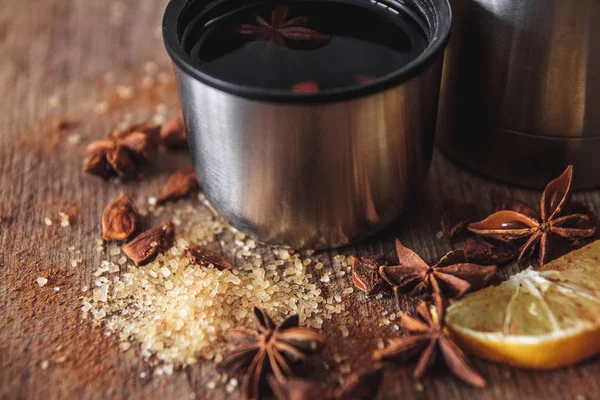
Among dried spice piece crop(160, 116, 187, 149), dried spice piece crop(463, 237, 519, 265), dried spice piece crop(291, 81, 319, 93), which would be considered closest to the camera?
dried spice piece crop(291, 81, 319, 93)

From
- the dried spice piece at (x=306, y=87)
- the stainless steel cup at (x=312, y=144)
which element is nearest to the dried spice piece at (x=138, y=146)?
the stainless steel cup at (x=312, y=144)

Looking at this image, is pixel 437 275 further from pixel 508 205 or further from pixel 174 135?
pixel 174 135

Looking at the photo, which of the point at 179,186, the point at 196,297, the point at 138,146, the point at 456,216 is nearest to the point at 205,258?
the point at 196,297

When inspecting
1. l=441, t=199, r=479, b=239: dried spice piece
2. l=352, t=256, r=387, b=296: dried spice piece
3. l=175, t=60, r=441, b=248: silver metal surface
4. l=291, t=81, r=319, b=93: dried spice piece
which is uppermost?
l=291, t=81, r=319, b=93: dried spice piece

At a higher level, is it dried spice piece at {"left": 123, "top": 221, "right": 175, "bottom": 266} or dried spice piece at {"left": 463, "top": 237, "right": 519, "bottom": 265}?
dried spice piece at {"left": 463, "top": 237, "right": 519, "bottom": 265}

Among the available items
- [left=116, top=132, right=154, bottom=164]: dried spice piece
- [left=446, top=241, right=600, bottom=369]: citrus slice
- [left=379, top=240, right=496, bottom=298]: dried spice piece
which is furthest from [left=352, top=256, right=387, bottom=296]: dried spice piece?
[left=116, top=132, right=154, bottom=164]: dried spice piece

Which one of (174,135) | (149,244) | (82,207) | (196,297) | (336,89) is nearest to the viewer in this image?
(336,89)

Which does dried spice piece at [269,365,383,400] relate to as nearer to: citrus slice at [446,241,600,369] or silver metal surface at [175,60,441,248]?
citrus slice at [446,241,600,369]

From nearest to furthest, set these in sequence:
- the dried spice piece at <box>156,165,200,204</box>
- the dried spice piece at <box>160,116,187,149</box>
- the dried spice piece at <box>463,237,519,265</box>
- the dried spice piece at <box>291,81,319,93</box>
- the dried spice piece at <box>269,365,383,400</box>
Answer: the dried spice piece at <box>269,365,383,400</box> → the dried spice piece at <box>291,81,319,93</box> → the dried spice piece at <box>463,237,519,265</box> → the dried spice piece at <box>156,165,200,204</box> → the dried spice piece at <box>160,116,187,149</box>
